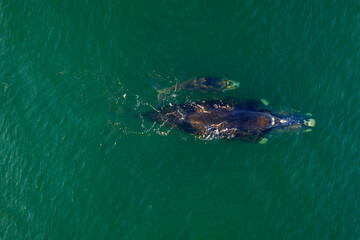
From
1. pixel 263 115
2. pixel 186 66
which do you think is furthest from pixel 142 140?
pixel 263 115

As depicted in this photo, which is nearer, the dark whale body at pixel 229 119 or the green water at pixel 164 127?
the green water at pixel 164 127

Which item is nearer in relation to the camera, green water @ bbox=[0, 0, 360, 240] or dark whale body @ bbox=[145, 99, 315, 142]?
green water @ bbox=[0, 0, 360, 240]

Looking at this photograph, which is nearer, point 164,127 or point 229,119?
point 229,119

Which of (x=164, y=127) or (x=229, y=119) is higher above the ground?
(x=229, y=119)

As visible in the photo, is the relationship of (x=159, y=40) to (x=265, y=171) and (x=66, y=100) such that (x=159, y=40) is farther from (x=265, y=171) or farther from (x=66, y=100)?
(x=265, y=171)
